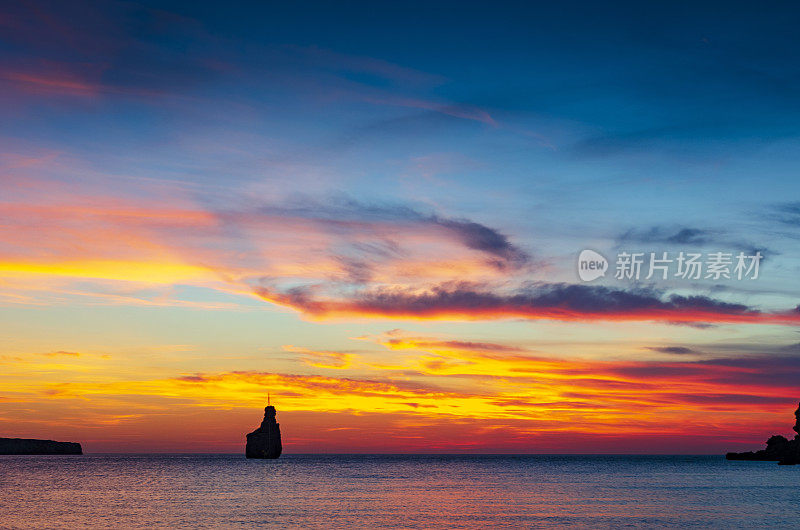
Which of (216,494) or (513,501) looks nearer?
(513,501)

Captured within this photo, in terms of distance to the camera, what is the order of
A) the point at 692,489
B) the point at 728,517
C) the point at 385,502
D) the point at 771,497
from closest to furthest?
the point at 728,517
the point at 385,502
the point at 771,497
the point at 692,489

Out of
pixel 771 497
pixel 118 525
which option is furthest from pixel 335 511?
pixel 771 497

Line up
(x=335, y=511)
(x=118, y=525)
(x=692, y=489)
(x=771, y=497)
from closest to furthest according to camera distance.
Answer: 1. (x=118, y=525)
2. (x=335, y=511)
3. (x=771, y=497)
4. (x=692, y=489)

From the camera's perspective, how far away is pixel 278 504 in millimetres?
104312

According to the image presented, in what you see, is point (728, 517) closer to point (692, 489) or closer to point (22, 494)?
point (692, 489)

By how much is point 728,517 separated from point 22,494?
10470cm

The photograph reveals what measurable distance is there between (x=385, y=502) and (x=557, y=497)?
91.7 ft

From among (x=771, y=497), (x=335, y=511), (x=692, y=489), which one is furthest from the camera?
(x=692, y=489)

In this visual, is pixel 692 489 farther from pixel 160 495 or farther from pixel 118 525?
pixel 118 525

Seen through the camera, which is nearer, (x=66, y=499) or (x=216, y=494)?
(x=66, y=499)

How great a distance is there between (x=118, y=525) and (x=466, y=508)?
43379 mm

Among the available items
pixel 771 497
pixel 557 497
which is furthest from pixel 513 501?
pixel 771 497

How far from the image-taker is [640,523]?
80.7 m

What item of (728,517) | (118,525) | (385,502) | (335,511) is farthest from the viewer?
(385,502)
